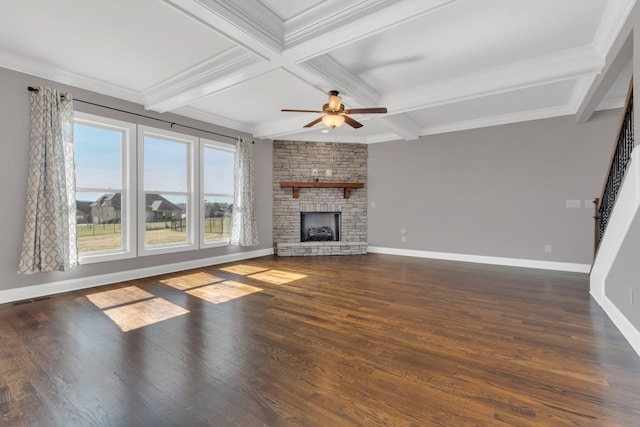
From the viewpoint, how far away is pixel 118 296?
12.5 feet

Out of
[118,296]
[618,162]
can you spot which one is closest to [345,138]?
[618,162]

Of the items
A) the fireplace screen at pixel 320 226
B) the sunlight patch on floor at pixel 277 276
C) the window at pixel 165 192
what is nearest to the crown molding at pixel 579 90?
the sunlight patch on floor at pixel 277 276

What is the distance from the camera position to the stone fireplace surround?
7238 millimetres

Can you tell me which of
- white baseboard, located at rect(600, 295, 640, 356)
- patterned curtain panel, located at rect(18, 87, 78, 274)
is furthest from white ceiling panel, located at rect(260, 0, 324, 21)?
white baseboard, located at rect(600, 295, 640, 356)

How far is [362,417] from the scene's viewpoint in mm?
1609

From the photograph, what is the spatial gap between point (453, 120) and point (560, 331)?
4.45 meters

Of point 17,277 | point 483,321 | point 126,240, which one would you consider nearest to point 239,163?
point 126,240

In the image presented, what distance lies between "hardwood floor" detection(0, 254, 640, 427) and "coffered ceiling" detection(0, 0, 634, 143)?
2.74 m

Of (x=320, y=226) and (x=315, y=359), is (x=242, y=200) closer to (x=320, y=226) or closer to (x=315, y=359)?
(x=320, y=226)

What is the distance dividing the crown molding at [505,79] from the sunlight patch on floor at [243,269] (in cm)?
358

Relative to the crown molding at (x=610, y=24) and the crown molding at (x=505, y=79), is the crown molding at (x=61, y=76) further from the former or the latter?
the crown molding at (x=610, y=24)

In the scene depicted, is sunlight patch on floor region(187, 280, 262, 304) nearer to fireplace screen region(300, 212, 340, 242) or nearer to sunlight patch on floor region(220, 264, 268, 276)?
sunlight patch on floor region(220, 264, 268, 276)

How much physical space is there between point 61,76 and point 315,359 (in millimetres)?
4680

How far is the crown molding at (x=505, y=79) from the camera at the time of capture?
3.46 m
